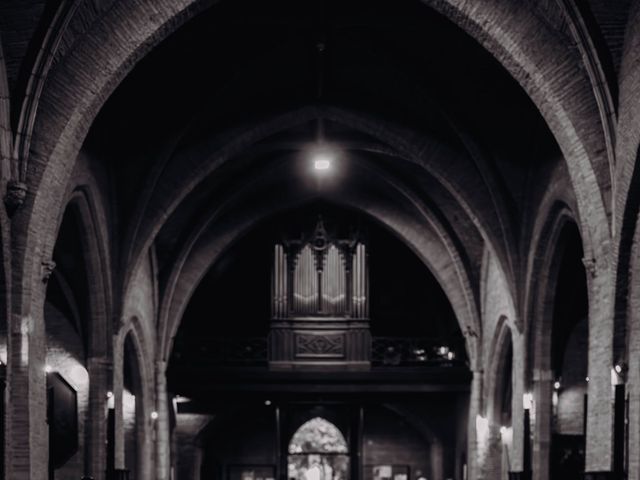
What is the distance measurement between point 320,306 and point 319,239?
5.36ft

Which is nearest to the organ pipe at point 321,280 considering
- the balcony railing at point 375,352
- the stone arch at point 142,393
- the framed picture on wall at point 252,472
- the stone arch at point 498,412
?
the balcony railing at point 375,352

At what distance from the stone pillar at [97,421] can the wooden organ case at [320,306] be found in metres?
6.55

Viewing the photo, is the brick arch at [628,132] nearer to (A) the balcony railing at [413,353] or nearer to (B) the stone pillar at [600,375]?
(B) the stone pillar at [600,375]

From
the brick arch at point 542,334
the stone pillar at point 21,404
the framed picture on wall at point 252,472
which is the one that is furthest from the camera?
the framed picture on wall at point 252,472

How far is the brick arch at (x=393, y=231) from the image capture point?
29.7 m

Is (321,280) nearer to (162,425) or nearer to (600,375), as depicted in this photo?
(162,425)

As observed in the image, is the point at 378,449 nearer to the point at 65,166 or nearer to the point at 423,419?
the point at 423,419

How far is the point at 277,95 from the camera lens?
25.4 m

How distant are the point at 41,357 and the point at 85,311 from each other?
6.15 metres

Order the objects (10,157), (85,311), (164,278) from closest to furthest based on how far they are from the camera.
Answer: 1. (10,157)
2. (85,311)
3. (164,278)

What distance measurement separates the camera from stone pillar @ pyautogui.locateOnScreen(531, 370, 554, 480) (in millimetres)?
24312

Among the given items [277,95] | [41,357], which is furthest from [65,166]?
[277,95]

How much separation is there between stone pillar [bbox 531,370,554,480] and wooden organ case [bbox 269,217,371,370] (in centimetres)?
647

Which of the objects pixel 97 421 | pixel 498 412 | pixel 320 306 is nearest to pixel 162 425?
pixel 320 306
